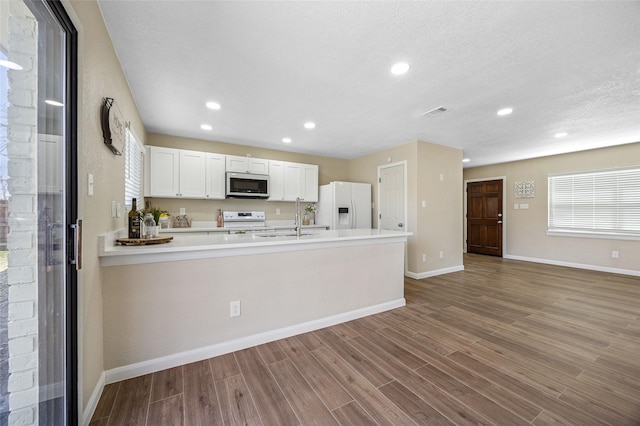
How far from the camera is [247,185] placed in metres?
4.42

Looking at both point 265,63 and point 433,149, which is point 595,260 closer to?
point 433,149

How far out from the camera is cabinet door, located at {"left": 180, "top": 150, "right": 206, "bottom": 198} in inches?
158

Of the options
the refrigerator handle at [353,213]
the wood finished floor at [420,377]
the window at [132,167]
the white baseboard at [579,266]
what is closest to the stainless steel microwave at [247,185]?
the window at [132,167]

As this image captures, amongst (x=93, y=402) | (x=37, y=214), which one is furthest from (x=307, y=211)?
(x=37, y=214)

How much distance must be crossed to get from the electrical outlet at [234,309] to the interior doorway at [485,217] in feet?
22.2

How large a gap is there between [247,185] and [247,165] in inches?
15.3

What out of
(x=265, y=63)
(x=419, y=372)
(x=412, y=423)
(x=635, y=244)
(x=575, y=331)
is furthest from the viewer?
(x=635, y=244)

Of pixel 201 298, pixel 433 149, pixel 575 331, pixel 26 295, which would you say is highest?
pixel 433 149

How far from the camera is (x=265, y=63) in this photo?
2.13 meters

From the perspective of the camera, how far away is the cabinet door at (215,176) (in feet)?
13.9

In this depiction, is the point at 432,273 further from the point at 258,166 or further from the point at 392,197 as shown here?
the point at 258,166

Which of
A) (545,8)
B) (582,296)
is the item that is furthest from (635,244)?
(545,8)

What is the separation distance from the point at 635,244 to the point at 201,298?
7.06m

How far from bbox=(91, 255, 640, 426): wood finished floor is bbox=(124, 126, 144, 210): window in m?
1.89
